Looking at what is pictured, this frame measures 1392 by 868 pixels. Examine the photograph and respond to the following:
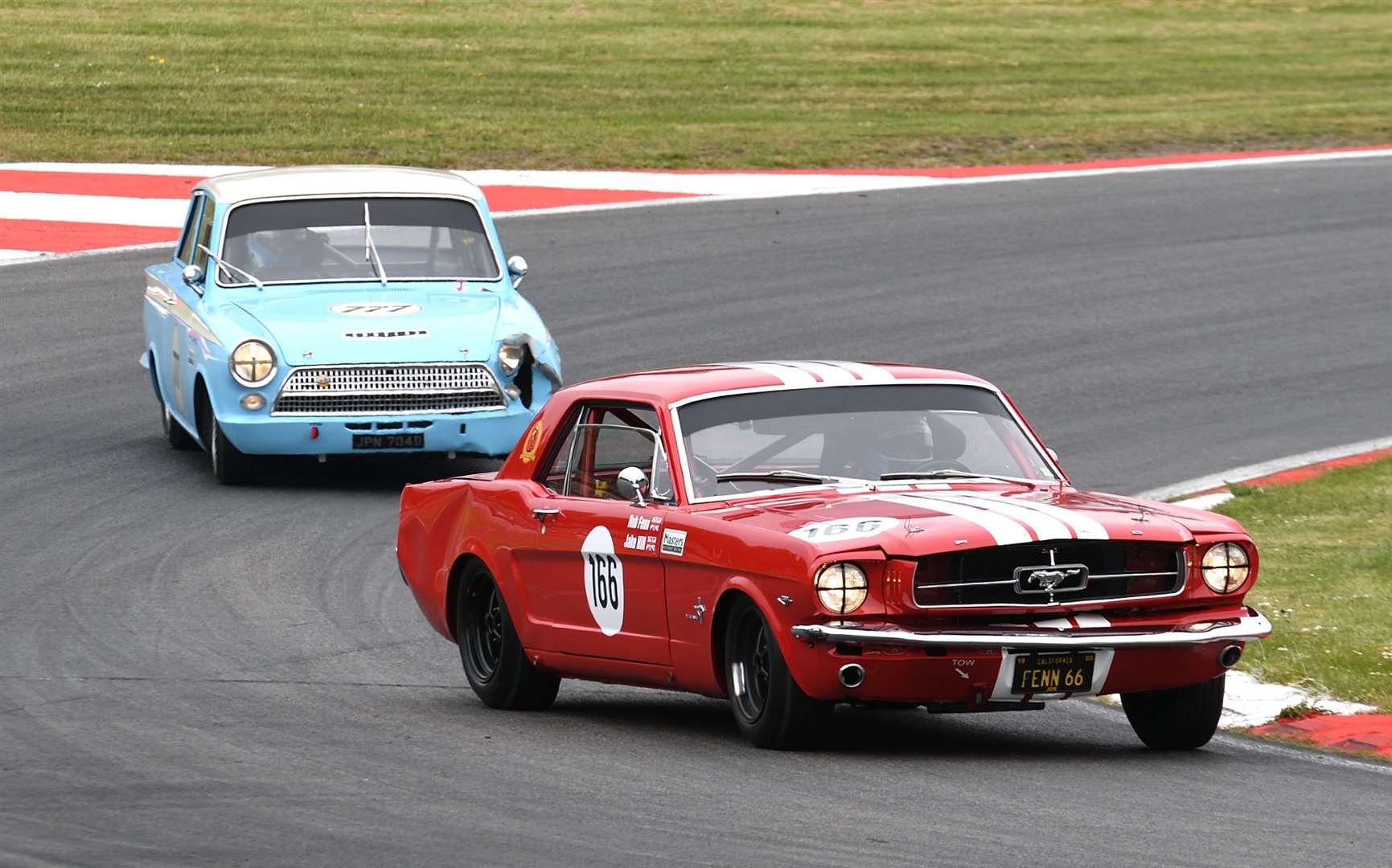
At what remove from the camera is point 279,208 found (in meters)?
15.4

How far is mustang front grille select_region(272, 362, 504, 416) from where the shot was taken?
1416 centimetres

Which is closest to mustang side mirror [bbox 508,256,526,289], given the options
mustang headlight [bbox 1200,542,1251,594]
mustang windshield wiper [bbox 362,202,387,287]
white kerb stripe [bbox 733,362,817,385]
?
mustang windshield wiper [bbox 362,202,387,287]

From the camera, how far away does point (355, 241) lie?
15.3 metres

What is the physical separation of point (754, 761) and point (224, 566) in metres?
5.13

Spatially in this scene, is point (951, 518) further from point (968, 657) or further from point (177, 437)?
point (177, 437)

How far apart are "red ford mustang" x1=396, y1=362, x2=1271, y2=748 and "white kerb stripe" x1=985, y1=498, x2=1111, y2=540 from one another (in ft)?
0.03

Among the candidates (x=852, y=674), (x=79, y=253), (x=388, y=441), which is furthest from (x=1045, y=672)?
(x=79, y=253)

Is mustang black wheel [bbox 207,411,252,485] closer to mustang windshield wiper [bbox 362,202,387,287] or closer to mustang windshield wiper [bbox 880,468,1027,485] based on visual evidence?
mustang windshield wiper [bbox 362,202,387,287]

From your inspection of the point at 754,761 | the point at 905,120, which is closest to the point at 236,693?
the point at 754,761

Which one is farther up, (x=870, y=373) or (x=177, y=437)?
(x=870, y=373)

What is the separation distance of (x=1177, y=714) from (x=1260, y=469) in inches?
294

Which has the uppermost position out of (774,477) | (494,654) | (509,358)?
(774,477)

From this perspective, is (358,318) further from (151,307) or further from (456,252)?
(151,307)

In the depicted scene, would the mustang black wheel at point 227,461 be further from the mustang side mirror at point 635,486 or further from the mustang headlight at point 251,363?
the mustang side mirror at point 635,486
